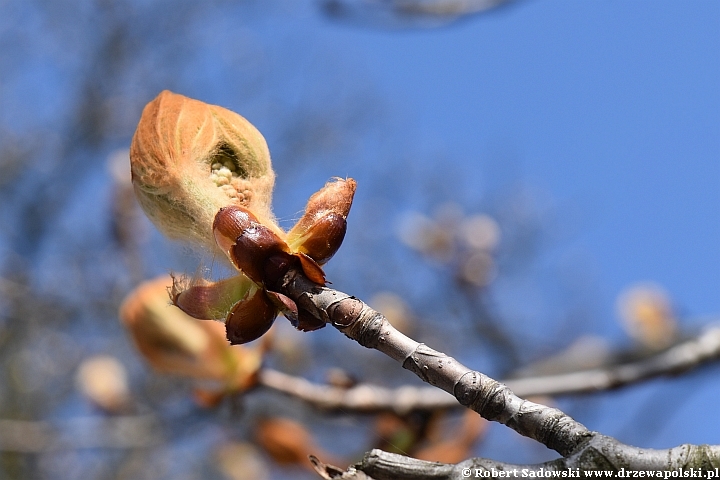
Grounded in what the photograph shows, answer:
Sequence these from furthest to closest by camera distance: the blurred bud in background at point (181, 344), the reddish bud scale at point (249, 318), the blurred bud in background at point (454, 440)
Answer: the blurred bud in background at point (454, 440)
the blurred bud in background at point (181, 344)
the reddish bud scale at point (249, 318)

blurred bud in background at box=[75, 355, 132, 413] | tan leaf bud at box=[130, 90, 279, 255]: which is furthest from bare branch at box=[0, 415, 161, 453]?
tan leaf bud at box=[130, 90, 279, 255]

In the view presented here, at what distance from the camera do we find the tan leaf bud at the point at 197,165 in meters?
0.97

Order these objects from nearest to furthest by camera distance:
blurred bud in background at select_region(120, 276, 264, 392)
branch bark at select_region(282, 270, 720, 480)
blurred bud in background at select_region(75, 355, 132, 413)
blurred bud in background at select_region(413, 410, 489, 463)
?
branch bark at select_region(282, 270, 720, 480) < blurred bud in background at select_region(120, 276, 264, 392) < blurred bud in background at select_region(413, 410, 489, 463) < blurred bud in background at select_region(75, 355, 132, 413)

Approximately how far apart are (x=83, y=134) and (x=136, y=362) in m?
2.38

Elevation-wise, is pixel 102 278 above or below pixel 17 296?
above

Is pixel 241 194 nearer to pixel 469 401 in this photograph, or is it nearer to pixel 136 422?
pixel 469 401

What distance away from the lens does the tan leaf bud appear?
97 cm

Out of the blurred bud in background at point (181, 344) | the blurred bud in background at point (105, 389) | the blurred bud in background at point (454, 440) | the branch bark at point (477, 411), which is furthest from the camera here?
the blurred bud in background at point (105, 389)

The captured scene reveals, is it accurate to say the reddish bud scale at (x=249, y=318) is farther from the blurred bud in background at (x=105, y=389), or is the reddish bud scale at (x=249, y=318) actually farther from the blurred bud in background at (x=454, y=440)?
the blurred bud in background at (x=105, y=389)

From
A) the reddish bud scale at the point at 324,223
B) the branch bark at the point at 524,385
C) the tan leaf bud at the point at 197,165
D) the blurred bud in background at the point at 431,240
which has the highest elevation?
the blurred bud in background at the point at 431,240

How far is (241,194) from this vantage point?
100 centimetres

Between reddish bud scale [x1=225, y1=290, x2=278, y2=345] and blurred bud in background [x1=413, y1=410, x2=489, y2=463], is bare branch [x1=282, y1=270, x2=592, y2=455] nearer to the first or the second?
reddish bud scale [x1=225, y1=290, x2=278, y2=345]

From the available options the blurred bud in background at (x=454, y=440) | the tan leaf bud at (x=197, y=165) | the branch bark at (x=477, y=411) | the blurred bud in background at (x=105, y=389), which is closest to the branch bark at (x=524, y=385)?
the blurred bud in background at (x=454, y=440)

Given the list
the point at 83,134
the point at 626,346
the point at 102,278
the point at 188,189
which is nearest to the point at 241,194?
the point at 188,189
